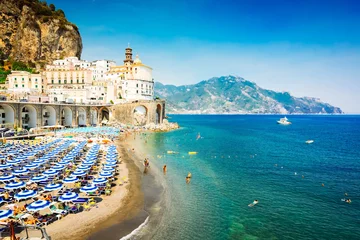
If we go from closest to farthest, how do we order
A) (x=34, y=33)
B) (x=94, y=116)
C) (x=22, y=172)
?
1. (x=22, y=172)
2. (x=94, y=116)
3. (x=34, y=33)

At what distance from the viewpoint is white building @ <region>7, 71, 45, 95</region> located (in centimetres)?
9107

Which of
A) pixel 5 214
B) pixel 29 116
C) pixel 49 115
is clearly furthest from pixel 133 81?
pixel 5 214

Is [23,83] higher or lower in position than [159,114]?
higher

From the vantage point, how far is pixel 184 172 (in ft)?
132

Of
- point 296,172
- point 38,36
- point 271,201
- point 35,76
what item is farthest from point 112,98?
point 271,201

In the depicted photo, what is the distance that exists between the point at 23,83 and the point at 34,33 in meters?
29.2

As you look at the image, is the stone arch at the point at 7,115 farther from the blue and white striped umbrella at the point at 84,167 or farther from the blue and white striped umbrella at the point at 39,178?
the blue and white striped umbrella at the point at 39,178

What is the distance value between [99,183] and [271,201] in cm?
1934

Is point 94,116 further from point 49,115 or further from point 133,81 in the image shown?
point 133,81

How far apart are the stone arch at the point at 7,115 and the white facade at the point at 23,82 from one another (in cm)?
2060

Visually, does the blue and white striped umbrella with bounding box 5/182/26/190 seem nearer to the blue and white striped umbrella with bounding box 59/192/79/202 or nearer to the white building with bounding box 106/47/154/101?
the blue and white striped umbrella with bounding box 59/192/79/202

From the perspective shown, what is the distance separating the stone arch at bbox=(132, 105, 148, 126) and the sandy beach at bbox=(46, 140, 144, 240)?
2834 inches

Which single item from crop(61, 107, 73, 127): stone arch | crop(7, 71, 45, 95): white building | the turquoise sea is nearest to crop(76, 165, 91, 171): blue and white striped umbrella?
the turquoise sea

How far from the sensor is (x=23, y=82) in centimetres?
9425
